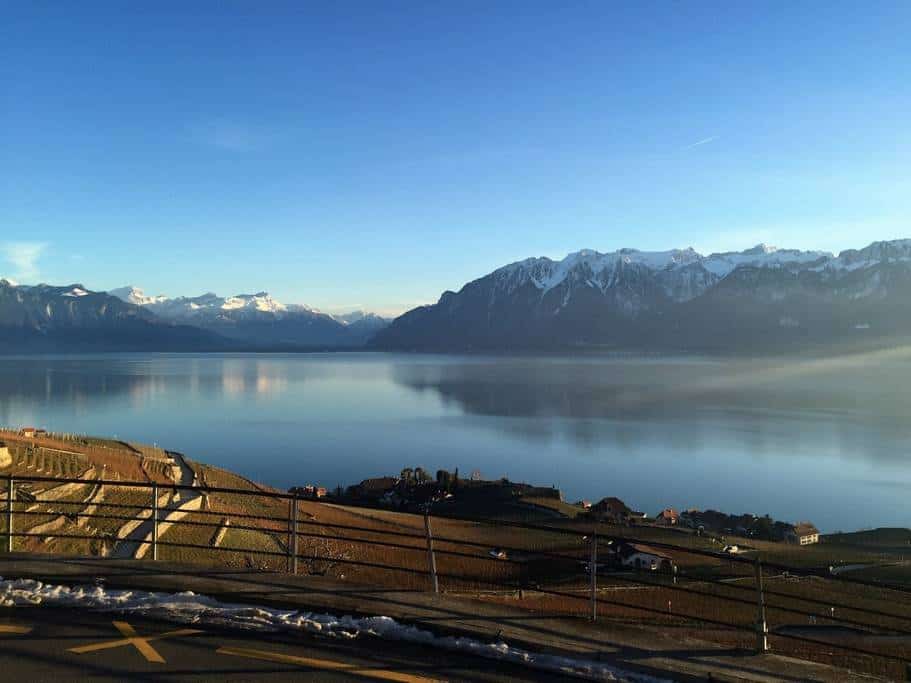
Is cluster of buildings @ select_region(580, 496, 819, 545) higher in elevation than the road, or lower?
lower

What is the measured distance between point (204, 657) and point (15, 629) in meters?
2.47

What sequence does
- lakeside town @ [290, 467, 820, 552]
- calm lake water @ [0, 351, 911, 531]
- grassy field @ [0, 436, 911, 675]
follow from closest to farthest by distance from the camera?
grassy field @ [0, 436, 911, 675] < lakeside town @ [290, 467, 820, 552] < calm lake water @ [0, 351, 911, 531]

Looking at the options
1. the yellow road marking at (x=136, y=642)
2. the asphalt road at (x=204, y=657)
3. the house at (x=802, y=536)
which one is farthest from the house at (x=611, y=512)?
the yellow road marking at (x=136, y=642)

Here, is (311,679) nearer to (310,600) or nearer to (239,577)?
(310,600)

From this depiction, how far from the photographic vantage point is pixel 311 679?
21.2ft

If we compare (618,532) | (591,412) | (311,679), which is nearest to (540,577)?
(618,532)

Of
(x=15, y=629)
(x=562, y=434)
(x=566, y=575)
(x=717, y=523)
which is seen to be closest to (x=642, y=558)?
(x=566, y=575)

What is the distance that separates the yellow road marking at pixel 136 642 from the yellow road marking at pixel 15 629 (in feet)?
2.91

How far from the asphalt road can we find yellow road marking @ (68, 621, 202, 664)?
1 cm

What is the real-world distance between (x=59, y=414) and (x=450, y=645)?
108704mm

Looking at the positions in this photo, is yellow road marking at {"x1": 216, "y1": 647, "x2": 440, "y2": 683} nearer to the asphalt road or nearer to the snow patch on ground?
the asphalt road

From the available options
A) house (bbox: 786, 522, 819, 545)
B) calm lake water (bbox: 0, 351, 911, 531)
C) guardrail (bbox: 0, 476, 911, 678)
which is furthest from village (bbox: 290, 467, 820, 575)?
calm lake water (bbox: 0, 351, 911, 531)

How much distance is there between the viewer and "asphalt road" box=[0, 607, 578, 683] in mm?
6527

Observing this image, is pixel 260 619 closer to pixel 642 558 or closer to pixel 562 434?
pixel 642 558
